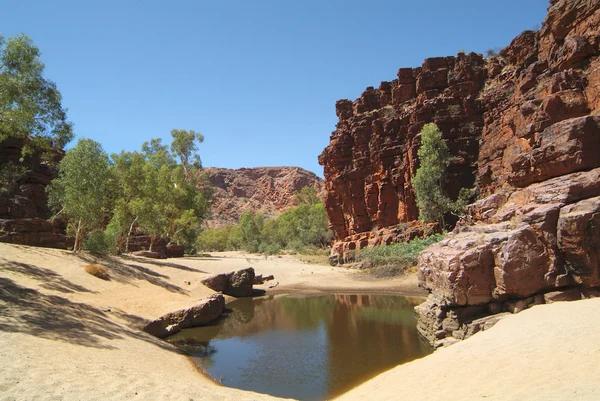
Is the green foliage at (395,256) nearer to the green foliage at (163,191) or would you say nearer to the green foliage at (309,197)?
the green foliage at (163,191)

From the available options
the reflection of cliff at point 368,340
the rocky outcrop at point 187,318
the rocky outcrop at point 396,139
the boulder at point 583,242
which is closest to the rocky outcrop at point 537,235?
the boulder at point 583,242

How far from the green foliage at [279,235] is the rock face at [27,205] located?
125ft

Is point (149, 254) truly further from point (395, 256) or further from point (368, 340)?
point (368, 340)

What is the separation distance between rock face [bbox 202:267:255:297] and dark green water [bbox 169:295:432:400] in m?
3.54

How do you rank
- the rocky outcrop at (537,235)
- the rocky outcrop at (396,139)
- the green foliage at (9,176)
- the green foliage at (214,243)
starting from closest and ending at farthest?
the rocky outcrop at (537,235)
the green foliage at (9,176)
the rocky outcrop at (396,139)
the green foliage at (214,243)

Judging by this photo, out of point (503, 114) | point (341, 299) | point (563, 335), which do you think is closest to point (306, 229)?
point (503, 114)

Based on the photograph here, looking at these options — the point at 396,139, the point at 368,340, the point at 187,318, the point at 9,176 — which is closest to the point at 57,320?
the point at 187,318

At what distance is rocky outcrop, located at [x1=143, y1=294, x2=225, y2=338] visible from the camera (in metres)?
14.4

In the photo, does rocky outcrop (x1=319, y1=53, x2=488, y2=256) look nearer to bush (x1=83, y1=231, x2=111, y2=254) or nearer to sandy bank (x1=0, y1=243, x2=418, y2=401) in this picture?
sandy bank (x1=0, y1=243, x2=418, y2=401)

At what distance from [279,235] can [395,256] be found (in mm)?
46853

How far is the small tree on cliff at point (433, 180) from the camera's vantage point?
38.2 metres

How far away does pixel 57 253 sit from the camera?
61.4 ft

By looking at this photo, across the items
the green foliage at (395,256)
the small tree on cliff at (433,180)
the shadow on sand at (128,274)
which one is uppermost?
the small tree on cliff at (433,180)

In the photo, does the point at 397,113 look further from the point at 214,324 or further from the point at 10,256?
the point at 10,256
